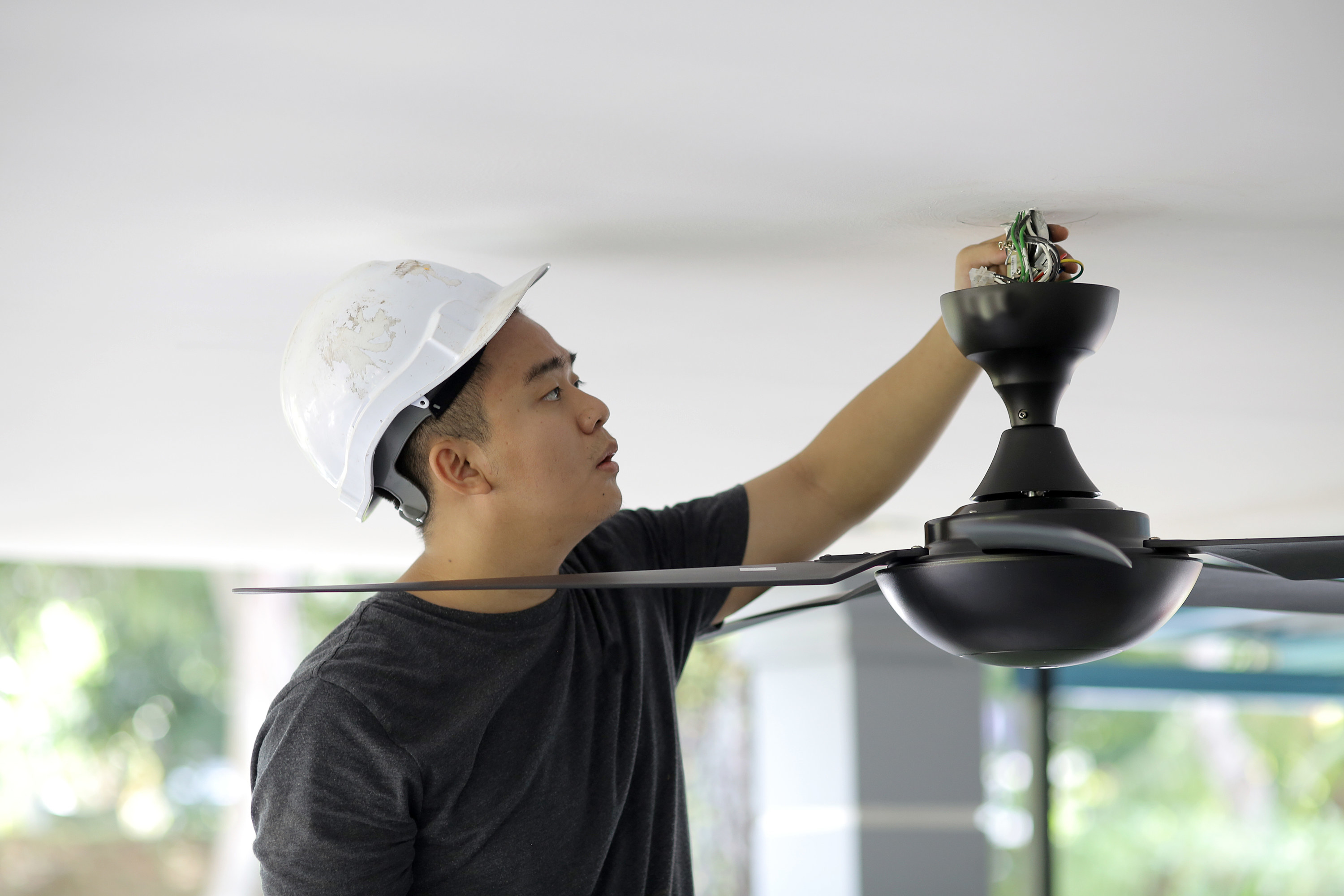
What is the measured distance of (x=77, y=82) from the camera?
2.87ft

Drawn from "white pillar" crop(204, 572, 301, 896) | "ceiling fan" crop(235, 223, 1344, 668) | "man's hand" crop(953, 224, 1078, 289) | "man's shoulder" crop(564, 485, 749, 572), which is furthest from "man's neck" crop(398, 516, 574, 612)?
"white pillar" crop(204, 572, 301, 896)

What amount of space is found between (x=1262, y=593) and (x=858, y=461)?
0.49 metres

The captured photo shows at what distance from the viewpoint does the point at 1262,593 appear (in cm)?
131

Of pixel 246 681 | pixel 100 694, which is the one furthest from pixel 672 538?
pixel 100 694

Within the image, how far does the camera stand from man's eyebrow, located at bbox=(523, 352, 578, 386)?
131 centimetres

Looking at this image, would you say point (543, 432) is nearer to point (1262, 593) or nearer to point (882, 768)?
point (1262, 593)

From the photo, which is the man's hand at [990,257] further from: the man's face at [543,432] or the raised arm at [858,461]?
the man's face at [543,432]

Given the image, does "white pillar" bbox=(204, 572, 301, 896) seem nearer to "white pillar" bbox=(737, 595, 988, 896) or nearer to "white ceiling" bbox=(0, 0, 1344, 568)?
"white pillar" bbox=(737, 595, 988, 896)

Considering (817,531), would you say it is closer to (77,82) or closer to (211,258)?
(211,258)

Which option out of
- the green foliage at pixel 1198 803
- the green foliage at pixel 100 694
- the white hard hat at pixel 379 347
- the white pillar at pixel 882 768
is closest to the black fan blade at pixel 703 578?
the white hard hat at pixel 379 347

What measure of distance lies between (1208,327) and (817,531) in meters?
0.55

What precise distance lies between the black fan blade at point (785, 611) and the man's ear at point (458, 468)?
36 centimetres

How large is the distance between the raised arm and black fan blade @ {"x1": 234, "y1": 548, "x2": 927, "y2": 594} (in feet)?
1.66

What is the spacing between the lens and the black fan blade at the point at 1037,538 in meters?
0.72
